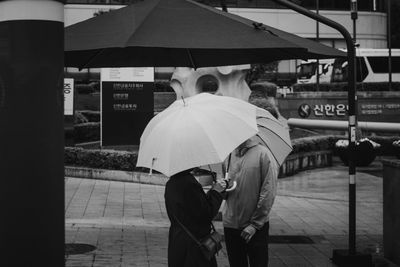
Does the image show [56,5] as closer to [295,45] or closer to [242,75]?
[295,45]

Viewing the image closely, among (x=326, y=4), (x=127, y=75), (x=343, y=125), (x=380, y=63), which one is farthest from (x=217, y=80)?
(x=326, y=4)

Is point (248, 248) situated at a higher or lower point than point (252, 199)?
lower

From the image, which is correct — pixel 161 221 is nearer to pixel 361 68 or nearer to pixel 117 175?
pixel 117 175

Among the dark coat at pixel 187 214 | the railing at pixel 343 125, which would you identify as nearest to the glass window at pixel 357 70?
the railing at pixel 343 125

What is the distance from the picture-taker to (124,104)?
17.5 metres

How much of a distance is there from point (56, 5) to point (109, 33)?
4268 millimetres

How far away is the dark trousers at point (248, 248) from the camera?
588 cm

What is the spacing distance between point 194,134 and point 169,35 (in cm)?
278

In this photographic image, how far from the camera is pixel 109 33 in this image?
300 inches

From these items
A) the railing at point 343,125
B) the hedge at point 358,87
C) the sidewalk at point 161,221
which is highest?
the hedge at point 358,87

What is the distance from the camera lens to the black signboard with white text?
17.3 m

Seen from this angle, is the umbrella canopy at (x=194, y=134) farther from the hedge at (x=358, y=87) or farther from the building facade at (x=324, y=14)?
the building facade at (x=324, y=14)

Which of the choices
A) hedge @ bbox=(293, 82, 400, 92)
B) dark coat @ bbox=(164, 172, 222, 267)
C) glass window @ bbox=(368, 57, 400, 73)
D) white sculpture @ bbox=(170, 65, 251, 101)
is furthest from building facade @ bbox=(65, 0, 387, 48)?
dark coat @ bbox=(164, 172, 222, 267)

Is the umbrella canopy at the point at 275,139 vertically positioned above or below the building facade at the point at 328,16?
below
